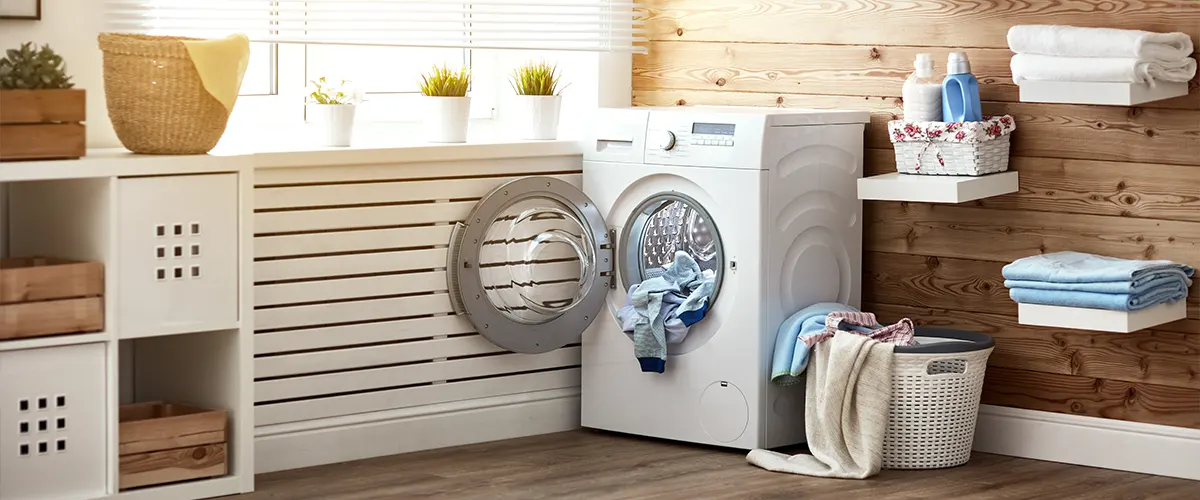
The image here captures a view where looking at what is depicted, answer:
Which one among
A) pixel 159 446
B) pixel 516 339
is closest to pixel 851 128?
pixel 516 339

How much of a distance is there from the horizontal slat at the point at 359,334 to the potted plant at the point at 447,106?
463 millimetres

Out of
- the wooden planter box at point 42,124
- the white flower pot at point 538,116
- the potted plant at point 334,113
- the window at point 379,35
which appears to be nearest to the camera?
the wooden planter box at point 42,124

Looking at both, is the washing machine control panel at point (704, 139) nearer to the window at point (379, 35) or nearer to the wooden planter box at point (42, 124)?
the window at point (379, 35)

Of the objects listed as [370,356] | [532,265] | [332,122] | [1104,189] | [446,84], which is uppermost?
[446,84]

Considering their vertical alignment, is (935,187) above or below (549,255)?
above

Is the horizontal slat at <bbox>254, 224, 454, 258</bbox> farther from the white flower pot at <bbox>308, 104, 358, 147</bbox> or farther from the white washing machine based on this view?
the white flower pot at <bbox>308, 104, 358, 147</bbox>

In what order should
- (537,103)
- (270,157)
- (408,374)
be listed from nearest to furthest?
(270,157), (408,374), (537,103)

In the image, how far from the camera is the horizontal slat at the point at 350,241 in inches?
137

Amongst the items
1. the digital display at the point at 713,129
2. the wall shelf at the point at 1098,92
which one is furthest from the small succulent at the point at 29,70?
the wall shelf at the point at 1098,92

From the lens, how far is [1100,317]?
11.1 ft

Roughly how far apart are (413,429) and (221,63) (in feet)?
3.52

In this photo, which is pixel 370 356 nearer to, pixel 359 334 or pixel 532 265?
pixel 359 334

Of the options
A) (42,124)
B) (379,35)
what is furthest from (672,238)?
(42,124)

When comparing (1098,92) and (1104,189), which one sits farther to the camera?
(1104,189)
